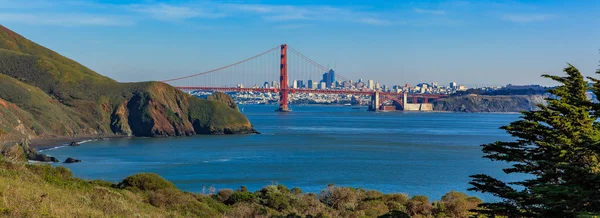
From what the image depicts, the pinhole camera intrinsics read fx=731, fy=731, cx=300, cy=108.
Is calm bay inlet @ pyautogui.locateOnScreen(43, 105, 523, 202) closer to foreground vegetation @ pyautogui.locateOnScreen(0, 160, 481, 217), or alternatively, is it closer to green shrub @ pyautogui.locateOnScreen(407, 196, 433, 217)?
foreground vegetation @ pyautogui.locateOnScreen(0, 160, 481, 217)

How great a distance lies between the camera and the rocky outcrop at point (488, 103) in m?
145

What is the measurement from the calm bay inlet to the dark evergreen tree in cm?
1443

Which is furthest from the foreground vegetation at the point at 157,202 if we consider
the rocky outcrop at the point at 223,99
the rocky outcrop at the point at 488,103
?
the rocky outcrop at the point at 488,103

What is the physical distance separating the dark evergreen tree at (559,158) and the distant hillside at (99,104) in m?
53.1

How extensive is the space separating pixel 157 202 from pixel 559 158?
745 cm

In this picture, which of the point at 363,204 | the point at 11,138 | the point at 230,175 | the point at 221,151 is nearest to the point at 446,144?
the point at 221,151

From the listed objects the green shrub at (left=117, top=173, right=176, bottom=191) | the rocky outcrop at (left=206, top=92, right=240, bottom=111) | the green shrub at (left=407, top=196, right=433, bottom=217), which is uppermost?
the rocky outcrop at (left=206, top=92, right=240, bottom=111)

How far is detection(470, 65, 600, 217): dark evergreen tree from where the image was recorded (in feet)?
31.1

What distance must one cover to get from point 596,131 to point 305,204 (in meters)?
7.89

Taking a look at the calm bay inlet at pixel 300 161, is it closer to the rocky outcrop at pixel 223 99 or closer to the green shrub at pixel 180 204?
the green shrub at pixel 180 204

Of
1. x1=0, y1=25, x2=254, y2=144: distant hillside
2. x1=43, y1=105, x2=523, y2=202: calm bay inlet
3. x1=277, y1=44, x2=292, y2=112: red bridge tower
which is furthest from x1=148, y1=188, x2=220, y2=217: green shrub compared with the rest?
x1=277, y1=44, x2=292, y2=112: red bridge tower

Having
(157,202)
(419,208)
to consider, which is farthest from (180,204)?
(419,208)

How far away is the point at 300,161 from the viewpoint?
1731 inches

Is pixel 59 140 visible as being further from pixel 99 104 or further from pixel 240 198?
pixel 240 198
